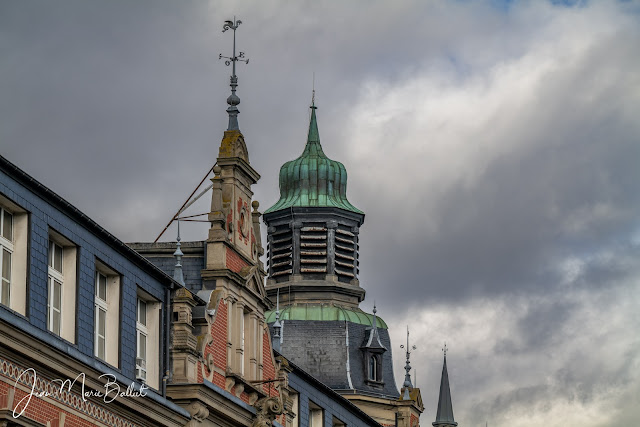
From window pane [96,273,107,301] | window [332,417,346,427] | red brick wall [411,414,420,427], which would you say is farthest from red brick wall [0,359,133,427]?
red brick wall [411,414,420,427]

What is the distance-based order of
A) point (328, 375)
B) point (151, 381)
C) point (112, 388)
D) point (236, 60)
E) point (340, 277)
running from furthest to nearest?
point (340, 277), point (328, 375), point (236, 60), point (151, 381), point (112, 388)

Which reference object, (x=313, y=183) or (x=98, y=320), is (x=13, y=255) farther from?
(x=313, y=183)

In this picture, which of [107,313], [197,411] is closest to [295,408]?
[197,411]

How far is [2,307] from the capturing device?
42.7 meters

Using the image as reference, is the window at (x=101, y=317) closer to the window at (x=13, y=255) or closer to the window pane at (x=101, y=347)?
the window pane at (x=101, y=347)

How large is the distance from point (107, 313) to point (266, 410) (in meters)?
12.3

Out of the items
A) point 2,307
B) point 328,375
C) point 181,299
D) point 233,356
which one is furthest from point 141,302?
point 328,375

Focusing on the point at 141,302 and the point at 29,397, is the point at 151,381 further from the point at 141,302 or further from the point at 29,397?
the point at 29,397

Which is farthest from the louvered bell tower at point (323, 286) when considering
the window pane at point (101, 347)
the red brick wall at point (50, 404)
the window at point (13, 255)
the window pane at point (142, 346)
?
the window at point (13, 255)

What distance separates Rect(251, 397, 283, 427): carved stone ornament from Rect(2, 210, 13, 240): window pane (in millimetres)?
18002

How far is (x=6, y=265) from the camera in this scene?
44.2 m

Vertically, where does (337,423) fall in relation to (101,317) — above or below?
above

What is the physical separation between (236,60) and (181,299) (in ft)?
43.8

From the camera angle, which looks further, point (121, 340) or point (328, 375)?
point (328, 375)
